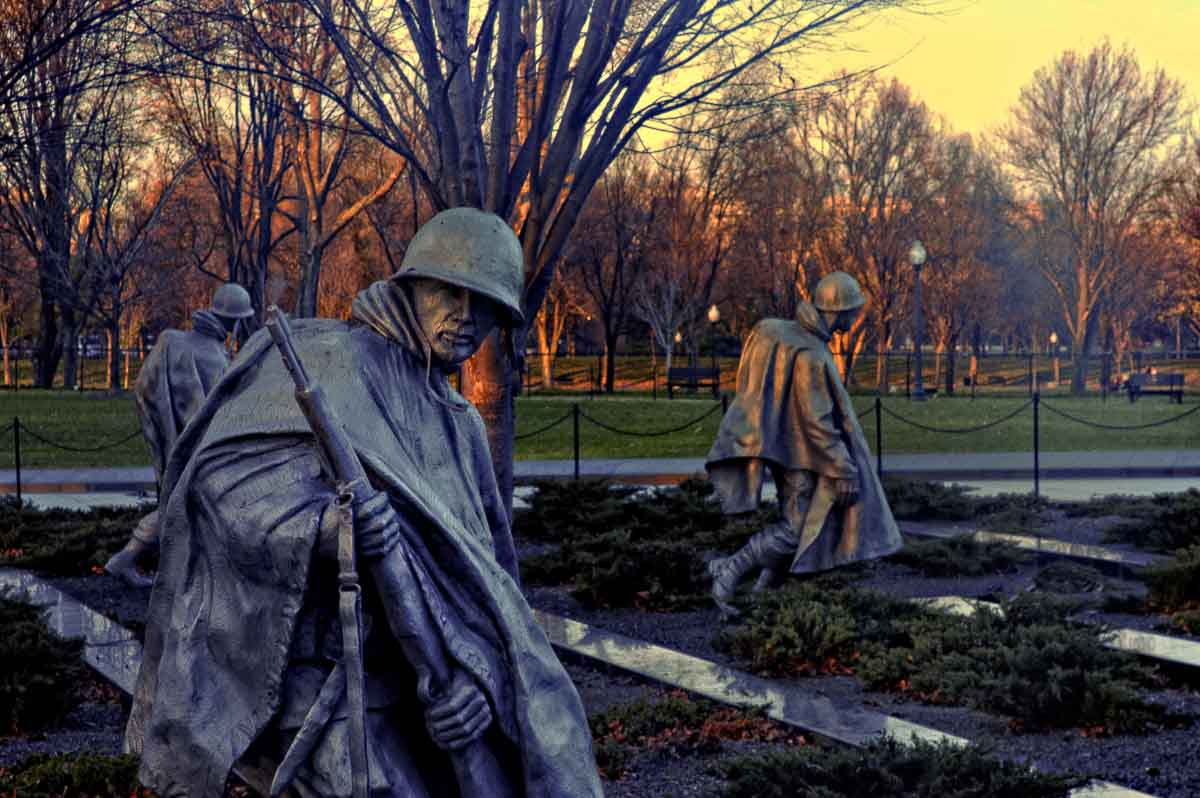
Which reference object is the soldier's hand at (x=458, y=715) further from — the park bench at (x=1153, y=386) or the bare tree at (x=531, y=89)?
the park bench at (x=1153, y=386)

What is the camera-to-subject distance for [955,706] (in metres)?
7.59

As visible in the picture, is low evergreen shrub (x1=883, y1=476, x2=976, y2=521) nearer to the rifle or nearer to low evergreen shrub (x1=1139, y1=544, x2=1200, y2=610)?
low evergreen shrub (x1=1139, y1=544, x2=1200, y2=610)

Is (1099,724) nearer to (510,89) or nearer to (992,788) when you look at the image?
(992,788)

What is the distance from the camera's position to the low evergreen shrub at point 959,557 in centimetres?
1166

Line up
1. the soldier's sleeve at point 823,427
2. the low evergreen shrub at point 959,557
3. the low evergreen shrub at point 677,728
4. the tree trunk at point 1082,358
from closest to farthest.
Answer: the low evergreen shrub at point 677,728 < the soldier's sleeve at point 823,427 < the low evergreen shrub at point 959,557 < the tree trunk at point 1082,358

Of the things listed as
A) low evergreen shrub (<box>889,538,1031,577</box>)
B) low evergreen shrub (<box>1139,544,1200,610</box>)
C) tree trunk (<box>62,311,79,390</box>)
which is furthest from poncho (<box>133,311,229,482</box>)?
tree trunk (<box>62,311,79,390</box>)

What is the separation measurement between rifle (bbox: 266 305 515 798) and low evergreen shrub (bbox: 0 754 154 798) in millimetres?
2949

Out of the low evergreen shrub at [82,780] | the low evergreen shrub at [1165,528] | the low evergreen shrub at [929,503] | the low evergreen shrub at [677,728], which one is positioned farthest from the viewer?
the low evergreen shrub at [929,503]

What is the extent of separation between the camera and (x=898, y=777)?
218 inches

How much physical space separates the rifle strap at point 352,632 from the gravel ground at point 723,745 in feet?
10.6

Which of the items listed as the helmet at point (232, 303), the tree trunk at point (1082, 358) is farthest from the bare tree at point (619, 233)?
the helmet at point (232, 303)

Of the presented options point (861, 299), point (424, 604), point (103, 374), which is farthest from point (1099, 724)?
point (103, 374)

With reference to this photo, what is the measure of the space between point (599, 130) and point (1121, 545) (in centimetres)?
579

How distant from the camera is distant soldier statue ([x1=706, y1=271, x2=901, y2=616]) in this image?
9586 millimetres
